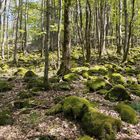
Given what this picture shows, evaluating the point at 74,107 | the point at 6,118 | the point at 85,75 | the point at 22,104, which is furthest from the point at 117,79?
the point at 6,118

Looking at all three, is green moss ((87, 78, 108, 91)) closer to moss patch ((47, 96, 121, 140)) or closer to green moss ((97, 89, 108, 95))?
green moss ((97, 89, 108, 95))

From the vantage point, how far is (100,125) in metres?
7.73

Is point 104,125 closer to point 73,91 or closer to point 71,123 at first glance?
point 71,123

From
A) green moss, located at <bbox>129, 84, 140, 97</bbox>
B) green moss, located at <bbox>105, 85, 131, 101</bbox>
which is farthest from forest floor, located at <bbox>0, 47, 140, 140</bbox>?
green moss, located at <bbox>129, 84, 140, 97</bbox>

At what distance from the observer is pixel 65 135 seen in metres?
7.69

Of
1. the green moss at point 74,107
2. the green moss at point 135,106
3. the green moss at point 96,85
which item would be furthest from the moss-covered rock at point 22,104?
the green moss at point 135,106

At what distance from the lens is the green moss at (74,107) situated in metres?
8.54

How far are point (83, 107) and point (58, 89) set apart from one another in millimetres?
3593

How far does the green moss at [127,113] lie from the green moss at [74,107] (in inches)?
43.0

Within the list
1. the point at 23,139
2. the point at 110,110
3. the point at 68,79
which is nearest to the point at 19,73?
the point at 68,79

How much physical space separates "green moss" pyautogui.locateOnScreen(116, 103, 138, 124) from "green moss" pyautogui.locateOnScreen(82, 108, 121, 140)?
796 millimetres

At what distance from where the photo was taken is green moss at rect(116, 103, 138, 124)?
877 cm

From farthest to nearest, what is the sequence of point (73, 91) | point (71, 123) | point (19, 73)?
1. point (19, 73)
2. point (73, 91)
3. point (71, 123)

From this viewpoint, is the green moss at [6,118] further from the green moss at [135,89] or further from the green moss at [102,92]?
the green moss at [135,89]
